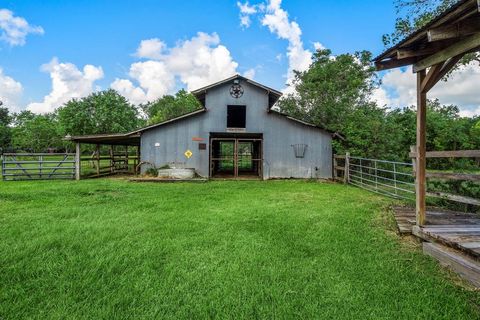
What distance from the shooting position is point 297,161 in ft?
41.3

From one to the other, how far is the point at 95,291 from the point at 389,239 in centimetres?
394

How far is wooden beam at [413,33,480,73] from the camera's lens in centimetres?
268

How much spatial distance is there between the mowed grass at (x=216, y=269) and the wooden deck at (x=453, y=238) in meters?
0.18

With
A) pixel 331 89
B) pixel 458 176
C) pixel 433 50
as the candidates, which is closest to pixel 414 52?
pixel 433 50

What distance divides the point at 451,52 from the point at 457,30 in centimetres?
32

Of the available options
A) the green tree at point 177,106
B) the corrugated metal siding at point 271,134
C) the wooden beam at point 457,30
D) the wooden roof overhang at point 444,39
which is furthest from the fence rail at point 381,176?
the green tree at point 177,106

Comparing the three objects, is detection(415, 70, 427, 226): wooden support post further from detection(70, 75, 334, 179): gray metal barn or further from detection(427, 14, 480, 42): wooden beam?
detection(70, 75, 334, 179): gray metal barn

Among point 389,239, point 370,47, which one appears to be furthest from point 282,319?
point 370,47

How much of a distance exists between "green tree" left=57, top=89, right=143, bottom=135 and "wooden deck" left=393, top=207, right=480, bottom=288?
31927mm

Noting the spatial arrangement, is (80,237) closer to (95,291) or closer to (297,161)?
(95,291)

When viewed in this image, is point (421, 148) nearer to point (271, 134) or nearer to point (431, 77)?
point (431, 77)

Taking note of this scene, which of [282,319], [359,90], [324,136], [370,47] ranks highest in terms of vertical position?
[370,47]

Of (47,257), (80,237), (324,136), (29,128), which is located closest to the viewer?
(47,257)

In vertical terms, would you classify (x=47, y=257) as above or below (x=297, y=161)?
below
